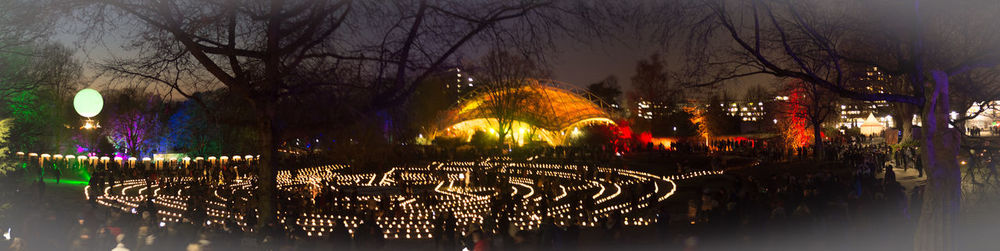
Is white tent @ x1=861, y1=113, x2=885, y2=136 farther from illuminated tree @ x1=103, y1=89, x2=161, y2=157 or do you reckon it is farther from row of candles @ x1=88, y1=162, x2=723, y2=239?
illuminated tree @ x1=103, y1=89, x2=161, y2=157

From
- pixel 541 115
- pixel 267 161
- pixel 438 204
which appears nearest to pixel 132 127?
pixel 438 204

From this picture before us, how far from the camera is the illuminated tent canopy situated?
2205 inches

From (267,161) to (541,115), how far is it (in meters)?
48.4

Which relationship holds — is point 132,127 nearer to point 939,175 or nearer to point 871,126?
point 939,175

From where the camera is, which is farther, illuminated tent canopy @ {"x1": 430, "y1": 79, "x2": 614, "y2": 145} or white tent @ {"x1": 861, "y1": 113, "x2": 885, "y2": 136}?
white tent @ {"x1": 861, "y1": 113, "x2": 885, "y2": 136}

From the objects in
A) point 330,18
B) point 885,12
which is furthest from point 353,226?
point 885,12

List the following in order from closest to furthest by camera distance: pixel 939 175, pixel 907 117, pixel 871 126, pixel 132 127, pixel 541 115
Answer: pixel 939 175, pixel 907 117, pixel 132 127, pixel 541 115, pixel 871 126

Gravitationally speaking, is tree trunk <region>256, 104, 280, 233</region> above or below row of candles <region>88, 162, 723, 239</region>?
above

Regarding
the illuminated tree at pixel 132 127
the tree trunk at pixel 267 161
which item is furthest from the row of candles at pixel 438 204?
the illuminated tree at pixel 132 127

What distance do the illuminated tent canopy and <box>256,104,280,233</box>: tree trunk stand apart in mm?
42617

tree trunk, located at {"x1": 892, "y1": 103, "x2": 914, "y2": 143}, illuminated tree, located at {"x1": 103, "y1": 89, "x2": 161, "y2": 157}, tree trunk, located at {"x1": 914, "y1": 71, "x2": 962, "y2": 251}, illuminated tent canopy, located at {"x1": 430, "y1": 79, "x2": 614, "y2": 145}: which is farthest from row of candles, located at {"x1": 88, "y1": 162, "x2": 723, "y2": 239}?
illuminated tent canopy, located at {"x1": 430, "y1": 79, "x2": 614, "y2": 145}

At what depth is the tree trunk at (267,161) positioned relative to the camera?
9.61 meters

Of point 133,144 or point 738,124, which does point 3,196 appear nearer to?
point 133,144

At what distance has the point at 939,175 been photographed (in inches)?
272
